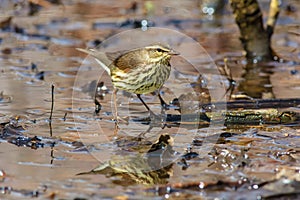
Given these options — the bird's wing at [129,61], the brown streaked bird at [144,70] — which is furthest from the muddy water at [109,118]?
the bird's wing at [129,61]

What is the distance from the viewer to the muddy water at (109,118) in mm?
6691

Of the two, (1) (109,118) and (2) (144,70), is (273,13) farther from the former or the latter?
(1) (109,118)

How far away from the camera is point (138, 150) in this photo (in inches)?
310

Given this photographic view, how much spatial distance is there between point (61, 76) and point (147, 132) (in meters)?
3.28

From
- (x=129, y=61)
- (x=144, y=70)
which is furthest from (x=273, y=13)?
(x=144, y=70)

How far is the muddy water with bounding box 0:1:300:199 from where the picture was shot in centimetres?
669

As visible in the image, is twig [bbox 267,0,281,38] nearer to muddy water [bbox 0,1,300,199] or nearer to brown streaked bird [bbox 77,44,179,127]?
muddy water [bbox 0,1,300,199]

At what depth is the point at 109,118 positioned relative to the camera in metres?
9.24

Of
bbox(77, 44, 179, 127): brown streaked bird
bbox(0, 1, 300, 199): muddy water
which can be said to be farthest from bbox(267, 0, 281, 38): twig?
bbox(77, 44, 179, 127): brown streaked bird

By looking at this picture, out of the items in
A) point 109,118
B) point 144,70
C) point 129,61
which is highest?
point 129,61

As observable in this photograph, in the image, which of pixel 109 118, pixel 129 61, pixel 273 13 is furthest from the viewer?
pixel 273 13

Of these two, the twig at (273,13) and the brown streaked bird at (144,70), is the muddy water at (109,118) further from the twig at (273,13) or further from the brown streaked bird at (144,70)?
the twig at (273,13)

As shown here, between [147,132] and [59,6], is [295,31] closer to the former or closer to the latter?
[59,6]

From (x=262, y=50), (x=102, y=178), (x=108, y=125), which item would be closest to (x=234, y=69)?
(x=262, y=50)
